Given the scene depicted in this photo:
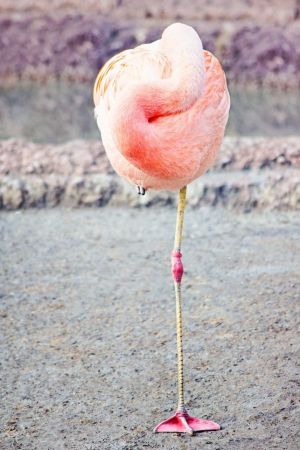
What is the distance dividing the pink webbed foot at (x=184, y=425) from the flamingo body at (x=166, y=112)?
0.65m

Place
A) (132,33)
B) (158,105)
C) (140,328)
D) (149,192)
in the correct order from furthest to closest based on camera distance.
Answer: (132,33)
(149,192)
(140,328)
(158,105)

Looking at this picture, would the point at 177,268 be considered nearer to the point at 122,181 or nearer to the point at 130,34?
the point at 122,181

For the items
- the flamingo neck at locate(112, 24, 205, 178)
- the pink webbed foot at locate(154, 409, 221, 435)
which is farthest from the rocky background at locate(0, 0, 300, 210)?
the pink webbed foot at locate(154, 409, 221, 435)

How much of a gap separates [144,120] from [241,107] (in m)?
3.42

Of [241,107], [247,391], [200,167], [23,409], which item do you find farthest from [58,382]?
[241,107]

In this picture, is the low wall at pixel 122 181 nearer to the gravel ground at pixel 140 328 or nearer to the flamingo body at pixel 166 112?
the gravel ground at pixel 140 328

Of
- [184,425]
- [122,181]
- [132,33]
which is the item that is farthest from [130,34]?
[184,425]

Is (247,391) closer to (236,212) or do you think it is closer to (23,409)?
(23,409)

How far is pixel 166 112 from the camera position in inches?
107

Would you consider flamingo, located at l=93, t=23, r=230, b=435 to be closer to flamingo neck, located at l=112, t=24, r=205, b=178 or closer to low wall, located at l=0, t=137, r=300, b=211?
flamingo neck, located at l=112, t=24, r=205, b=178

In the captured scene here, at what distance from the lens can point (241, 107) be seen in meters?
6.00

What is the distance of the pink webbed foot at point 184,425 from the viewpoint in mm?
2727

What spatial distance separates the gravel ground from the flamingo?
144mm

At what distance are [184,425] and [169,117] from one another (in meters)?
0.83
